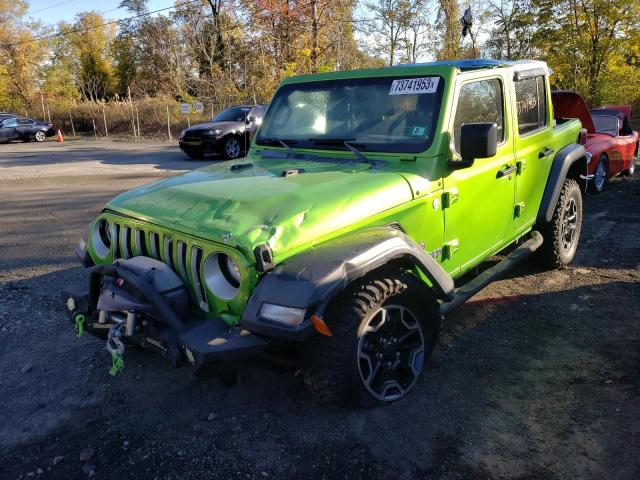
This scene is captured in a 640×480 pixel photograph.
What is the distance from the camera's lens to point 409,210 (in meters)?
3.22

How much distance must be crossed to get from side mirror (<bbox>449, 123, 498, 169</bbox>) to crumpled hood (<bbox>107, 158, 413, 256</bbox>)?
0.43 m

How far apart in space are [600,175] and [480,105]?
21.2ft

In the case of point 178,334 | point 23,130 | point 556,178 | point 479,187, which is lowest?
point 178,334

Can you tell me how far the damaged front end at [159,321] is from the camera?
8.11 feet

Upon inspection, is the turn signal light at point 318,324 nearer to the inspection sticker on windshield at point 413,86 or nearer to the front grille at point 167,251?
the front grille at point 167,251

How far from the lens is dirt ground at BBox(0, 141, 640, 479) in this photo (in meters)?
2.65

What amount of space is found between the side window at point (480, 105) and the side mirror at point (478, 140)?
31 centimetres

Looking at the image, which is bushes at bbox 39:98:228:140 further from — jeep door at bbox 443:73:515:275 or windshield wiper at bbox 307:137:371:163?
jeep door at bbox 443:73:515:275

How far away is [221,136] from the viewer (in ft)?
50.6

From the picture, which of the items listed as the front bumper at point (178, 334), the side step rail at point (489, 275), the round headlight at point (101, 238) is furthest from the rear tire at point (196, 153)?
the front bumper at point (178, 334)

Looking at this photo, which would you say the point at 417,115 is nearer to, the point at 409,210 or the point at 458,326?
the point at 409,210

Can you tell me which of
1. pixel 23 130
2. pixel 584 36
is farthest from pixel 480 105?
pixel 23 130

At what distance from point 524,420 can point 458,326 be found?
124cm

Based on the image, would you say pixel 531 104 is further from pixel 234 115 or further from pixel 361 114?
pixel 234 115
